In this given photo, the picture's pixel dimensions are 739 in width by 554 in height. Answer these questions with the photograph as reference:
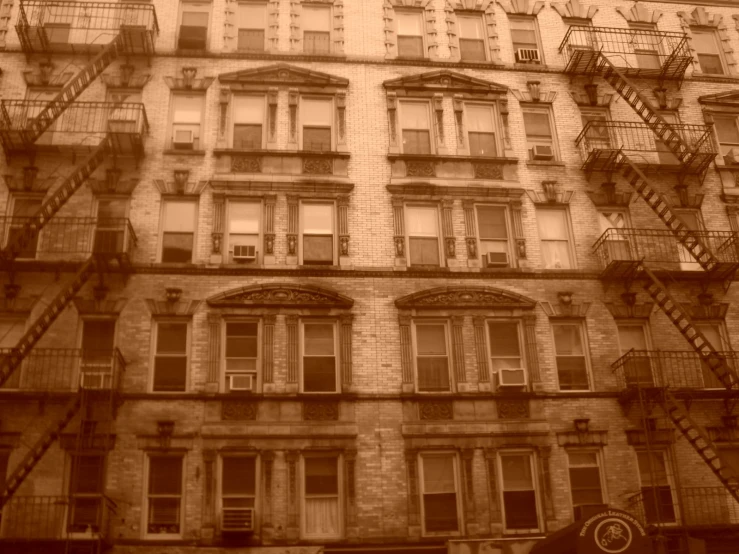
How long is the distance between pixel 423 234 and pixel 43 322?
9490 millimetres

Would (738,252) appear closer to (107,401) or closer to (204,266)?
(204,266)

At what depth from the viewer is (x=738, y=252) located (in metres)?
22.1

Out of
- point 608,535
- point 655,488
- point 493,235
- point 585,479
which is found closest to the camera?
point 608,535

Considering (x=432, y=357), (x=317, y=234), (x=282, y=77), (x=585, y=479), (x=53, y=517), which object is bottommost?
(x=53, y=517)

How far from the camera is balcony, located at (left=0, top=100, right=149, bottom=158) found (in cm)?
2081

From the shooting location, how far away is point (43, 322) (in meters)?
18.5

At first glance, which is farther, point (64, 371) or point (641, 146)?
point (641, 146)

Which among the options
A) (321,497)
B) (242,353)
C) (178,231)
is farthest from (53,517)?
(178,231)

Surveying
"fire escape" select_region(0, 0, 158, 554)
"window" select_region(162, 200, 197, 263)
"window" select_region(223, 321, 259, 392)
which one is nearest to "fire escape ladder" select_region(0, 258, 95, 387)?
"fire escape" select_region(0, 0, 158, 554)

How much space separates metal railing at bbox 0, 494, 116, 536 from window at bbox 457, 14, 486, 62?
51.6ft

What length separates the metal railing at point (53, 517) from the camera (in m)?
17.5

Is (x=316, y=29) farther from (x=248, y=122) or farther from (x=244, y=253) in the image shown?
(x=244, y=253)

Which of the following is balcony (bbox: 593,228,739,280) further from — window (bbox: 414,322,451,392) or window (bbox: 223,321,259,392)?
window (bbox: 223,321,259,392)

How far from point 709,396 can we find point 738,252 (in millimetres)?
4246
